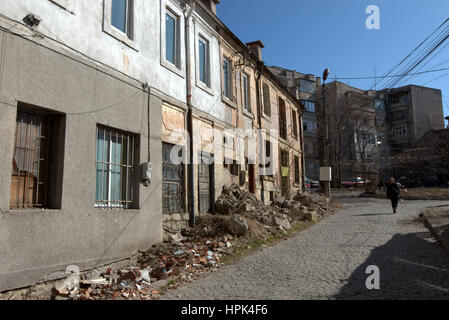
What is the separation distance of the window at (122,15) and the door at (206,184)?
4.10 meters

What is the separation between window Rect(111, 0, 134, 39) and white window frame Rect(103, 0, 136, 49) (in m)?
0.03

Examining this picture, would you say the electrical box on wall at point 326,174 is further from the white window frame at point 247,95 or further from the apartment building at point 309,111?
the apartment building at point 309,111

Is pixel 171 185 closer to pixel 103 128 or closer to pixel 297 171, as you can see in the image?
pixel 103 128

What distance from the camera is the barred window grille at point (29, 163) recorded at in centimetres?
510

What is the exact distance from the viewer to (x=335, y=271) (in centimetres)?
615

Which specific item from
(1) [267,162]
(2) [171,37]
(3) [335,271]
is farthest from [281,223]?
(2) [171,37]

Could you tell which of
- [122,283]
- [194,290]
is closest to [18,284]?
[122,283]

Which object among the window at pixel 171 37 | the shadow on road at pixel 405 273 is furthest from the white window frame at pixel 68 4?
the shadow on road at pixel 405 273

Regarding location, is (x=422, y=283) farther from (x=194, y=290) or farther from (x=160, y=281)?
(x=160, y=281)

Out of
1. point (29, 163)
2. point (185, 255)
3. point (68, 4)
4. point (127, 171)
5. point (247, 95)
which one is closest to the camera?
point (29, 163)

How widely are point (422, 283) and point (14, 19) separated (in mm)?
7287

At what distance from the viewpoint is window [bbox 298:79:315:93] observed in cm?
4772

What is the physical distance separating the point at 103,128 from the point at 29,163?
1617 millimetres

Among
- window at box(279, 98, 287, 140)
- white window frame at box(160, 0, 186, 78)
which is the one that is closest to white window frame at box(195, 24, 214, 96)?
white window frame at box(160, 0, 186, 78)
